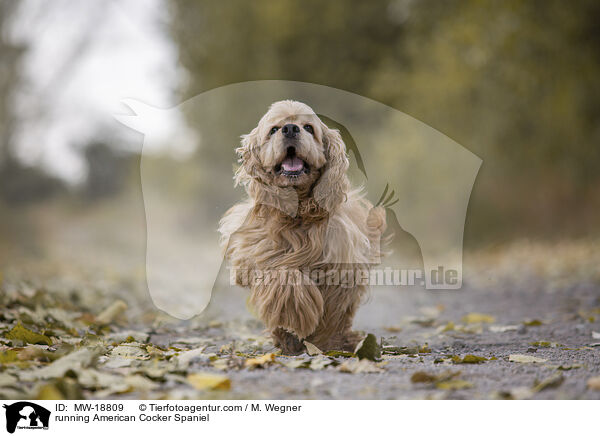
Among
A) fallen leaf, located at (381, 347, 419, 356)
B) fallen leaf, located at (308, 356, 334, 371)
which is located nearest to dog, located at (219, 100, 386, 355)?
fallen leaf, located at (381, 347, 419, 356)

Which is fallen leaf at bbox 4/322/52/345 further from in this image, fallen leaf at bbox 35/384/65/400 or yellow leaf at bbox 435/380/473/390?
yellow leaf at bbox 435/380/473/390

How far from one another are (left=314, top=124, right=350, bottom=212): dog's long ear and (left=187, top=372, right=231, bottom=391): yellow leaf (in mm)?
1448

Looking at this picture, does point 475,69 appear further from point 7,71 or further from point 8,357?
point 8,357

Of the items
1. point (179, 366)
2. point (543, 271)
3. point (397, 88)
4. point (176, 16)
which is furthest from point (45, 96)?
point (179, 366)

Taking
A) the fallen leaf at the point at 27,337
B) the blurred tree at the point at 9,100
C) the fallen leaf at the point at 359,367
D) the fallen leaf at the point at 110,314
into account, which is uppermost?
the blurred tree at the point at 9,100

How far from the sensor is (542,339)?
4.52m

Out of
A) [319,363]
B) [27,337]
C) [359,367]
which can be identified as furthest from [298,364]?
[27,337]

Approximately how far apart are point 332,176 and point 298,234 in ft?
1.50

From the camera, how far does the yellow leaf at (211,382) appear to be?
2.74 m

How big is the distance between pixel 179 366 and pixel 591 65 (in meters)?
10.2

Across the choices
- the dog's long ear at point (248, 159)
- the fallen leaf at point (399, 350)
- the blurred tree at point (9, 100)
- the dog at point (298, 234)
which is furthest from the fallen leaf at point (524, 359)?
the blurred tree at point (9, 100)

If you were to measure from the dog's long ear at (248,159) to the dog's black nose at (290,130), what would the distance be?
0.33 metres

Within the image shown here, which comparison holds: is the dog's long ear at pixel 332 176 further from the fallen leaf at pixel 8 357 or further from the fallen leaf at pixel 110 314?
the fallen leaf at pixel 110 314

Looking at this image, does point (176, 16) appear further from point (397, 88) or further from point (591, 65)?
point (591, 65)
